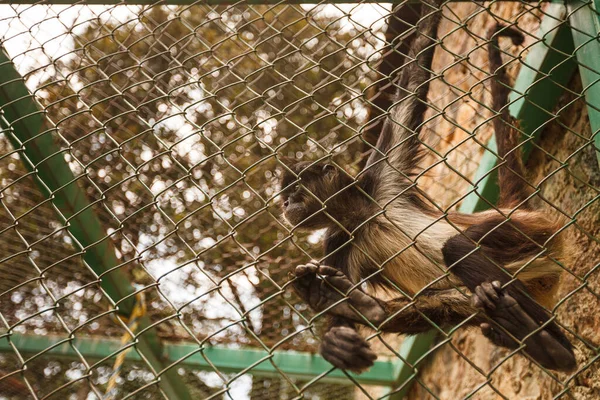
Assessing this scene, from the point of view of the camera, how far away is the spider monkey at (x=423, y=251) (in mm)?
2795

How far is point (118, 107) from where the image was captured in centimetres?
503

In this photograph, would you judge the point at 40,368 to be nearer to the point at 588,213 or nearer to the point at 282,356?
the point at 282,356

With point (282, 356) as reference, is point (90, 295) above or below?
above

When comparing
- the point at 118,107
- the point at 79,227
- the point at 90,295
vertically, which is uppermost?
the point at 118,107

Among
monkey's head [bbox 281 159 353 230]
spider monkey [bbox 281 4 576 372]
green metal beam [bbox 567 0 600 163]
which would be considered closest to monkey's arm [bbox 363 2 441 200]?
spider monkey [bbox 281 4 576 372]

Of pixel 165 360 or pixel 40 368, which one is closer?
pixel 165 360

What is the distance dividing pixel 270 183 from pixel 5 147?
2271mm

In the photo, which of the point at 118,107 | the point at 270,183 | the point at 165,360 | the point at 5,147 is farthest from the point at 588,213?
the point at 5,147

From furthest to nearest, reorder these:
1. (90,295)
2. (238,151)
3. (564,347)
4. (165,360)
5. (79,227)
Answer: (238,151), (90,295), (165,360), (79,227), (564,347)

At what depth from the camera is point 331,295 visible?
3018 millimetres

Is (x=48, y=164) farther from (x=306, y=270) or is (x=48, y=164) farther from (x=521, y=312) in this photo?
(x=521, y=312)

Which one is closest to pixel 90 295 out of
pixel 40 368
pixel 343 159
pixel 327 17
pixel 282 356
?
pixel 40 368

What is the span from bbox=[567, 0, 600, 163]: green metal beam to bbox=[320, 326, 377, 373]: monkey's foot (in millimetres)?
1539

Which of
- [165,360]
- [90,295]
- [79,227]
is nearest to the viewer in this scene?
[79,227]
